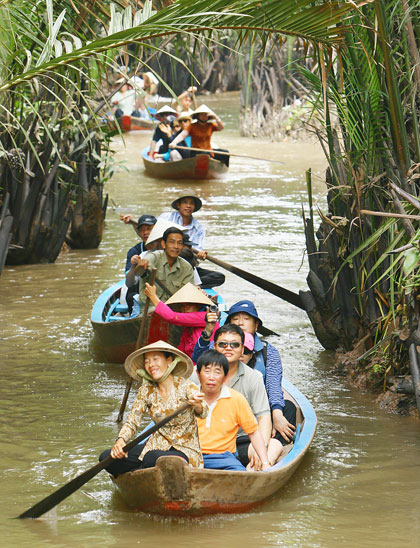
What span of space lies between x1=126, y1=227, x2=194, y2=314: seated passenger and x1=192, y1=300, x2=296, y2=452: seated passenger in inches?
47.8

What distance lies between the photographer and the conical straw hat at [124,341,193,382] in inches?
199

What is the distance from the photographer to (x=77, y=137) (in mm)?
11430

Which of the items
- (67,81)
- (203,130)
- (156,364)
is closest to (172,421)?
(156,364)

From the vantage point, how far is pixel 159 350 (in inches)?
200

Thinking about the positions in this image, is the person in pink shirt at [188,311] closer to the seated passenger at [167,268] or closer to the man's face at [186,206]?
the seated passenger at [167,268]

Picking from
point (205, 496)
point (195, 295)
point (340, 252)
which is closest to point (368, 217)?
point (340, 252)

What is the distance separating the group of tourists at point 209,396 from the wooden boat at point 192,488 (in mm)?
118

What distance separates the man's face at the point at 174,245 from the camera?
734cm

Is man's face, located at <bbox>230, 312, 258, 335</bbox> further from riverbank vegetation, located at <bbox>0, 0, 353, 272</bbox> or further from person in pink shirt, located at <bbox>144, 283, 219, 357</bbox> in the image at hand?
riverbank vegetation, located at <bbox>0, 0, 353, 272</bbox>

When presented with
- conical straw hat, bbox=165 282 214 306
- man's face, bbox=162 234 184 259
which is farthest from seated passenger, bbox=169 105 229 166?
conical straw hat, bbox=165 282 214 306

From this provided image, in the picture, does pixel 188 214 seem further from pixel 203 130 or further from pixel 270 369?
pixel 203 130

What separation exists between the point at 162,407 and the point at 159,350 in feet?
1.00

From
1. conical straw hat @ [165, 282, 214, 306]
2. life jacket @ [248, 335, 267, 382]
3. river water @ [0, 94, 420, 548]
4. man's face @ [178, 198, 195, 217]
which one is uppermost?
man's face @ [178, 198, 195, 217]

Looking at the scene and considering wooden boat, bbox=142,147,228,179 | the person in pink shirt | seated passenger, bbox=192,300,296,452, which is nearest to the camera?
seated passenger, bbox=192,300,296,452
